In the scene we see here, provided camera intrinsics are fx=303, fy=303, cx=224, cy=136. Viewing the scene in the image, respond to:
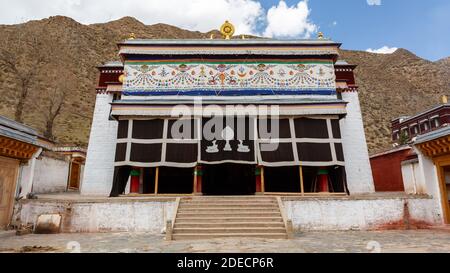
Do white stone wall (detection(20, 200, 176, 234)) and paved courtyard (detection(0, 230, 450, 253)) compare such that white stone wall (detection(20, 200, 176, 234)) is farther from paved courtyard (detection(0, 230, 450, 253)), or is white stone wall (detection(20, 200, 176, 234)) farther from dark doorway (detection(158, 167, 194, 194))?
dark doorway (detection(158, 167, 194, 194))

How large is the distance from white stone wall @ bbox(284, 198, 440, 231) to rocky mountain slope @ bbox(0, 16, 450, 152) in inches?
830

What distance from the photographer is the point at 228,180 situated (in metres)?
15.4

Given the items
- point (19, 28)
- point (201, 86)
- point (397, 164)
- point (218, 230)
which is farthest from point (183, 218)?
point (19, 28)

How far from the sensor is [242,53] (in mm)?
16141

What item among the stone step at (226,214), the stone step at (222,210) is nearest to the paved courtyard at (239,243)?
the stone step at (226,214)

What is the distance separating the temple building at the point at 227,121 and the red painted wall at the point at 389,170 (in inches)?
107

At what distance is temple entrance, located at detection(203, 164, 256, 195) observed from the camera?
15266mm

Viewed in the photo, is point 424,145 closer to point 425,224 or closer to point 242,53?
point 425,224

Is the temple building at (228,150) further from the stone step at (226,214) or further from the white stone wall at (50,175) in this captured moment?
the white stone wall at (50,175)

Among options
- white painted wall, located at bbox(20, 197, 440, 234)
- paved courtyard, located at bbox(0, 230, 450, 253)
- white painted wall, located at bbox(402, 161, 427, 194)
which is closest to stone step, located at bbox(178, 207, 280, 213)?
white painted wall, located at bbox(20, 197, 440, 234)

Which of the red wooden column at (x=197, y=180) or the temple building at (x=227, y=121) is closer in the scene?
the red wooden column at (x=197, y=180)

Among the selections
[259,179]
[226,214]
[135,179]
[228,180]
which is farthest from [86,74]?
[226,214]

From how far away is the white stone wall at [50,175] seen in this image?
15358mm

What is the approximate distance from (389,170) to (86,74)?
48.9 meters
